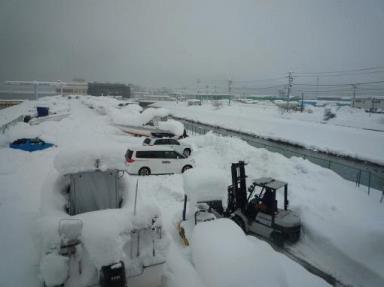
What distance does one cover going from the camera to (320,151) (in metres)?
23.3

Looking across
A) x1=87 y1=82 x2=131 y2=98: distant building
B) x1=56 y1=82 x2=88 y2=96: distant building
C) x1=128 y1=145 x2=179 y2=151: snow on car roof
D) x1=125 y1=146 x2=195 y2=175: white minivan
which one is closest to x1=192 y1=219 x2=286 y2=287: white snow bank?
x1=125 y1=146 x2=195 y2=175: white minivan

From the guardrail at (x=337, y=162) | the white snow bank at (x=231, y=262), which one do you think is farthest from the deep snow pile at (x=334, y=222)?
the white snow bank at (x=231, y=262)

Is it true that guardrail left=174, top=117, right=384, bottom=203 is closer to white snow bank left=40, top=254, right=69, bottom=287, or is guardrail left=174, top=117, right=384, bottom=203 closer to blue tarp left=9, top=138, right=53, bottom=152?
white snow bank left=40, top=254, right=69, bottom=287

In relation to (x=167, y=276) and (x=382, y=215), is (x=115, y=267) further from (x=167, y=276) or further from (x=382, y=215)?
(x=382, y=215)

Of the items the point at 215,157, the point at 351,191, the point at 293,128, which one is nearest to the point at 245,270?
the point at 351,191

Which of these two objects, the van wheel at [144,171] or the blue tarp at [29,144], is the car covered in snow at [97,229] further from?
the blue tarp at [29,144]

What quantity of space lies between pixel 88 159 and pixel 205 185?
3427mm

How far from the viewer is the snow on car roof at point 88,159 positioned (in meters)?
5.89

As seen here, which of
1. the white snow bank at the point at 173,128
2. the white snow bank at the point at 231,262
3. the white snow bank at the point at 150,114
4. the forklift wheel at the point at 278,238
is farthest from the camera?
the white snow bank at the point at 150,114

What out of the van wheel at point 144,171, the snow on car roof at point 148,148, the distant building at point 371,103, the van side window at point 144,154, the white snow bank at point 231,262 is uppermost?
the distant building at point 371,103

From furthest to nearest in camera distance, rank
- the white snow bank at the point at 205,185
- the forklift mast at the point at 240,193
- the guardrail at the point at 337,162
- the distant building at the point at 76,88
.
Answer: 1. the distant building at the point at 76,88
2. the guardrail at the point at 337,162
3. the forklift mast at the point at 240,193
4. the white snow bank at the point at 205,185

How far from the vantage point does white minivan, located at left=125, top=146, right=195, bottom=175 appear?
14422 millimetres

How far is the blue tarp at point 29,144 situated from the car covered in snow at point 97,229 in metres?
15.3

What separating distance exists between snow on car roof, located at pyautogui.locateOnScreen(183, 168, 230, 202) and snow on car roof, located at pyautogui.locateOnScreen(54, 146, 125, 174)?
2.37 m
